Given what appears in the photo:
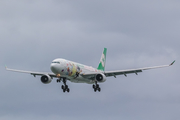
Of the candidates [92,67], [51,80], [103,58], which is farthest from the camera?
[103,58]

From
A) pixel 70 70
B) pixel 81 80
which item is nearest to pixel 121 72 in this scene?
pixel 81 80

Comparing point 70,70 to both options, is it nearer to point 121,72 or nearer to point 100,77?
point 100,77

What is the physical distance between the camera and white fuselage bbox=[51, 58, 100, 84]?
7906 centimetres

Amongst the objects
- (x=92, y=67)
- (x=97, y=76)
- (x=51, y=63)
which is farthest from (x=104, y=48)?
(x=51, y=63)

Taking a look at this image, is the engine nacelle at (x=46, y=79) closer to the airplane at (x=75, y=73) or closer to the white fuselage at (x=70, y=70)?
the airplane at (x=75, y=73)

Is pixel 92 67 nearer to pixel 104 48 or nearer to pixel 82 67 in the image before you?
pixel 82 67

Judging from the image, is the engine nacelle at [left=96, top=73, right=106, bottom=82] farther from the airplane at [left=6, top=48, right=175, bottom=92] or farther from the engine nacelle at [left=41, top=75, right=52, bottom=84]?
the engine nacelle at [left=41, top=75, right=52, bottom=84]

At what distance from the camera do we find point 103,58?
347ft

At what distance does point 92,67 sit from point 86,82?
19.5 feet

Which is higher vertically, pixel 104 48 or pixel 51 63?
pixel 104 48

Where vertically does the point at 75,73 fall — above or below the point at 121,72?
below

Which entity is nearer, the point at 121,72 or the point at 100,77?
the point at 100,77

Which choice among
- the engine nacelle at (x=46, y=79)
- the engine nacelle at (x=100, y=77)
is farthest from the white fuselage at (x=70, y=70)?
the engine nacelle at (x=46, y=79)

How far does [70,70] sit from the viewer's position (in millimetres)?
81812
